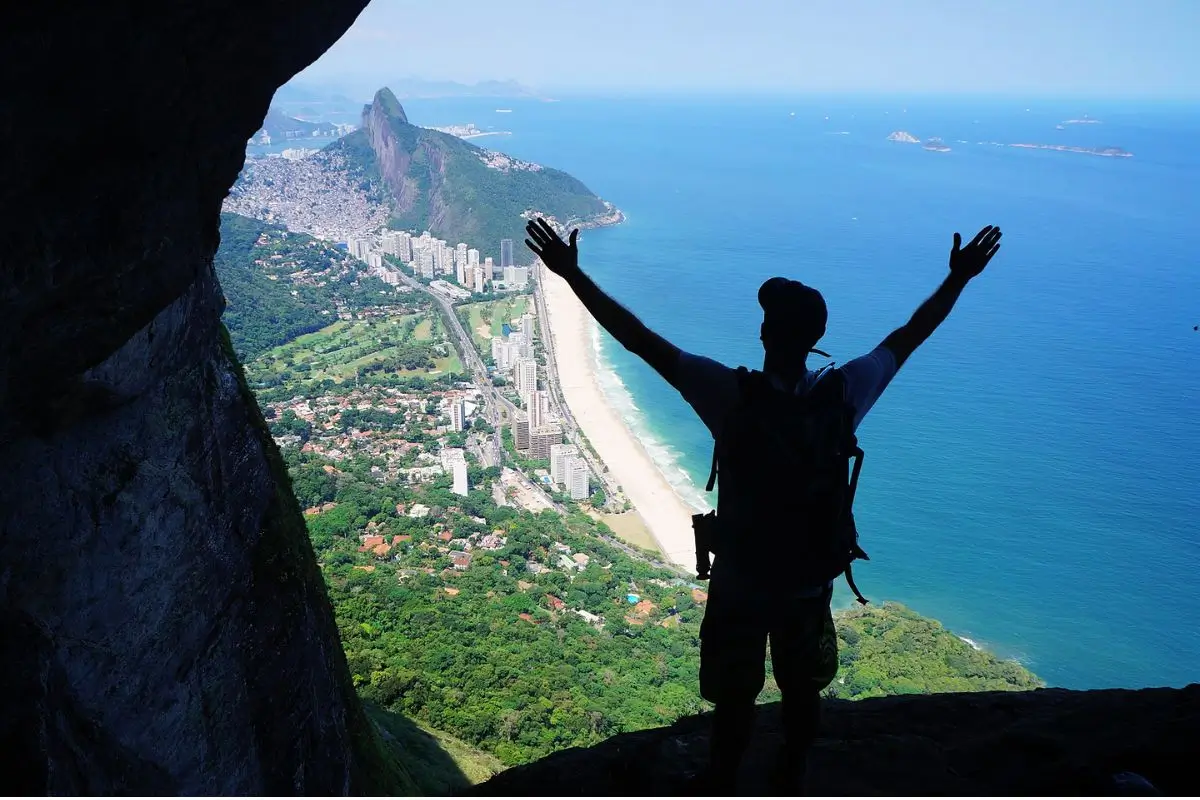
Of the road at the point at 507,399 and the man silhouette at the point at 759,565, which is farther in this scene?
the road at the point at 507,399

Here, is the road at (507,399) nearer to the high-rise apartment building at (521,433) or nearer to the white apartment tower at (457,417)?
the high-rise apartment building at (521,433)

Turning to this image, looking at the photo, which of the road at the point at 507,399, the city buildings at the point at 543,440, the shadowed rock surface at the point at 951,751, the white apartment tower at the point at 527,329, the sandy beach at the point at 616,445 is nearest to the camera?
the shadowed rock surface at the point at 951,751

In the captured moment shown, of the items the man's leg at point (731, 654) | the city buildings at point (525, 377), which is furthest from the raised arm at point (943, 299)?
the city buildings at point (525, 377)

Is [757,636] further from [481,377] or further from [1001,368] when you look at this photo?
[1001,368]

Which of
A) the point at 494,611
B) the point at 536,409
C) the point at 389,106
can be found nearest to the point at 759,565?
the point at 494,611

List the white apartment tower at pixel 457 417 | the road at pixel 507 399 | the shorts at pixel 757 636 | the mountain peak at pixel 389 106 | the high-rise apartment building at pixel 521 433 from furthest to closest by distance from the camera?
the mountain peak at pixel 389 106 < the white apartment tower at pixel 457 417 < the high-rise apartment building at pixel 521 433 < the road at pixel 507 399 < the shorts at pixel 757 636

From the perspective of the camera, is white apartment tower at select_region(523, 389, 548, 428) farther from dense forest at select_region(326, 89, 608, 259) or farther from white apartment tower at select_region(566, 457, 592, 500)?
dense forest at select_region(326, 89, 608, 259)
